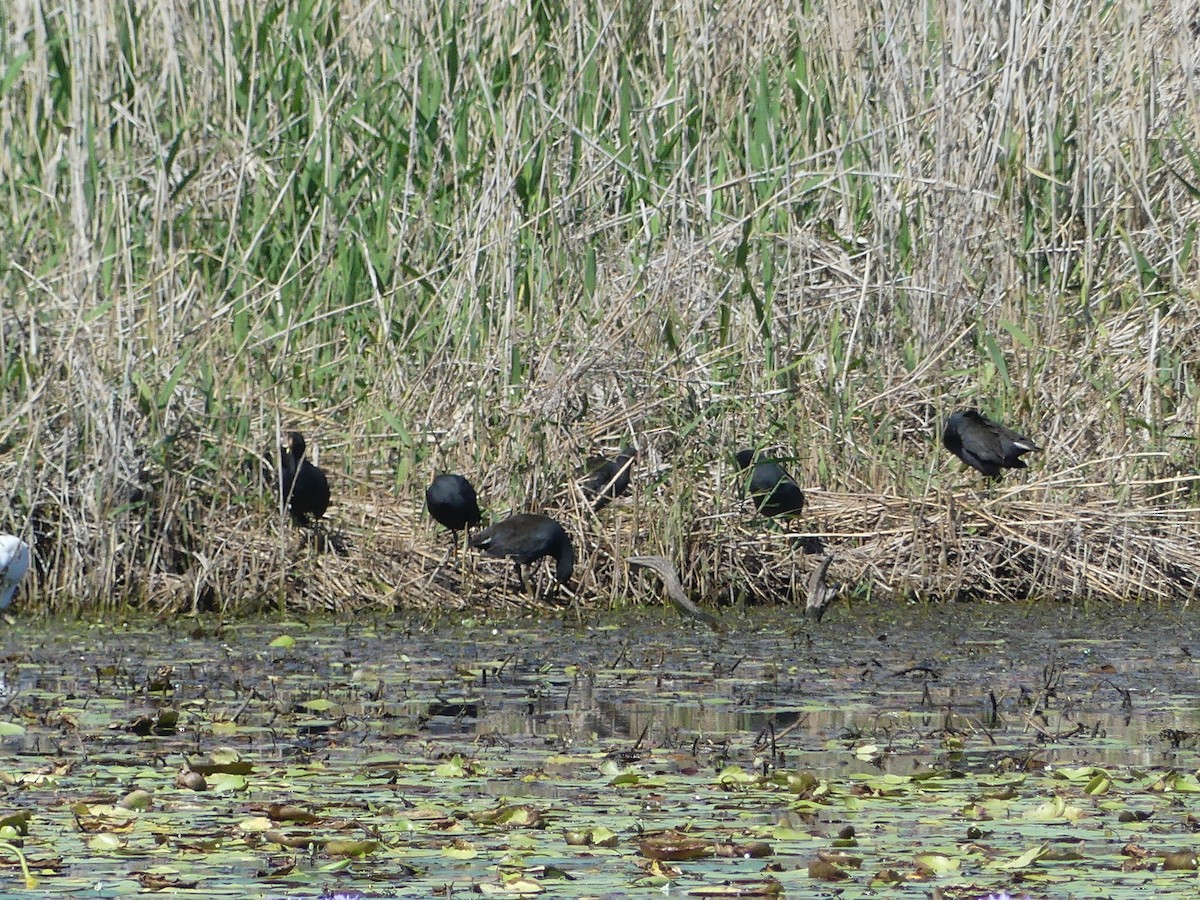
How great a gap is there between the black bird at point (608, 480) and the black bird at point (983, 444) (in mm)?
1250

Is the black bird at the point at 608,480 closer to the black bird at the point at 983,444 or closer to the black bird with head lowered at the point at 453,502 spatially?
the black bird with head lowered at the point at 453,502

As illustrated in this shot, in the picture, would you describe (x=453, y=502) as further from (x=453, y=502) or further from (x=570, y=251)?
(x=570, y=251)

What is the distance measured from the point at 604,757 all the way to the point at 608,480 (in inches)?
132

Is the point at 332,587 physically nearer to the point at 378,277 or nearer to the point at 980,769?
the point at 378,277

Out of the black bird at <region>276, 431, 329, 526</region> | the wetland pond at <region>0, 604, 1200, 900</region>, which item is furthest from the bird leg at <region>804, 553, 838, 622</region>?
the black bird at <region>276, 431, 329, 526</region>

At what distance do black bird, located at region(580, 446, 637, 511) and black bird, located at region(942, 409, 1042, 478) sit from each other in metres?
1.25

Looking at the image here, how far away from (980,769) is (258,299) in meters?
4.49

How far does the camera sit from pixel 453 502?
805 cm

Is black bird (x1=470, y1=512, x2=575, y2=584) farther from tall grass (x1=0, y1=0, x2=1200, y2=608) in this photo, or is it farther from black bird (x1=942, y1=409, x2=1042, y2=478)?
black bird (x1=942, y1=409, x2=1042, y2=478)

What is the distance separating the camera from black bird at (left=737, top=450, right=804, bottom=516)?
27.2 feet

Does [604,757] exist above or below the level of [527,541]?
below

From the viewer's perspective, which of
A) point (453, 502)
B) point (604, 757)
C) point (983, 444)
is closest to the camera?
point (604, 757)

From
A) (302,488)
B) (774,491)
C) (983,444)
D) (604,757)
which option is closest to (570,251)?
(774,491)

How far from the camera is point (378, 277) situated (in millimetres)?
9336
